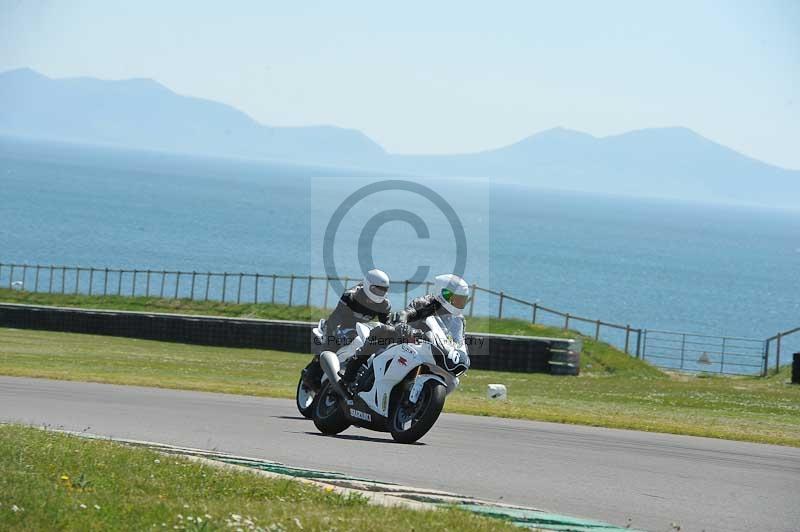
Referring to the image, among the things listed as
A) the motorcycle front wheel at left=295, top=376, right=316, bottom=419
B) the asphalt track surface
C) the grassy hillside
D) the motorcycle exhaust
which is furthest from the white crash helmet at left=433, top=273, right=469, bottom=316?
the grassy hillside

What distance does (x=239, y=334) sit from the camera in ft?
119

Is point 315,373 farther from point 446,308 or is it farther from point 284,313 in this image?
point 284,313

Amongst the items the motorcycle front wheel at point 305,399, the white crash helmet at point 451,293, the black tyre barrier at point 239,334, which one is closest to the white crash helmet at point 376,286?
the white crash helmet at point 451,293

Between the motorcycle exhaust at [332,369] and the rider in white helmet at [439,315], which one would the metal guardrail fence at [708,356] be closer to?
the motorcycle exhaust at [332,369]

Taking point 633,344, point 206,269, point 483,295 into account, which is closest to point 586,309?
point 483,295

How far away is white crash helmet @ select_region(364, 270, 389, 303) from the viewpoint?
45.2 ft

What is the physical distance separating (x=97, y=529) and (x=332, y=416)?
6401mm

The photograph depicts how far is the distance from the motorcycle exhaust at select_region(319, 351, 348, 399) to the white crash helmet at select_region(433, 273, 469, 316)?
65.8 inches

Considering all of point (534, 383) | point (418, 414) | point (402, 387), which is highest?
point (402, 387)

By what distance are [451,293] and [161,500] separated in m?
4.99

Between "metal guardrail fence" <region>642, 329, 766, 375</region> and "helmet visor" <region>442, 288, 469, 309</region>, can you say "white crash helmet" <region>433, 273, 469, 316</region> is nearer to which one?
"helmet visor" <region>442, 288, 469, 309</region>

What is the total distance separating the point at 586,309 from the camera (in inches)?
4670

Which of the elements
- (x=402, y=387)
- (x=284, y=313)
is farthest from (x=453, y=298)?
(x=284, y=313)

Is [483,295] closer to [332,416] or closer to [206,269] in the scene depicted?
[206,269]
